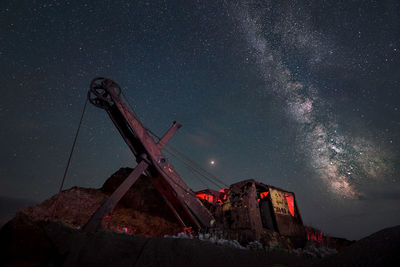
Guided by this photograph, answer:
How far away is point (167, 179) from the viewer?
7.30 meters

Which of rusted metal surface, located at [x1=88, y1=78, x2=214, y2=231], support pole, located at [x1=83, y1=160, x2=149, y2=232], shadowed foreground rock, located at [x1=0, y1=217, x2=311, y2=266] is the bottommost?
shadowed foreground rock, located at [x1=0, y1=217, x2=311, y2=266]

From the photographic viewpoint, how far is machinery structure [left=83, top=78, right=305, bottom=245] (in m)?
6.79

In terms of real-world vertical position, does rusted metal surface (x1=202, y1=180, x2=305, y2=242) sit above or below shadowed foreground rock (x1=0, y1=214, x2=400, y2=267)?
above

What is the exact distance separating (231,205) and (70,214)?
7.55 meters

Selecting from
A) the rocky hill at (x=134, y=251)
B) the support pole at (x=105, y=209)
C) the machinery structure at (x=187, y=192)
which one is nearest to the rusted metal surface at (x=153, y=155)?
the machinery structure at (x=187, y=192)

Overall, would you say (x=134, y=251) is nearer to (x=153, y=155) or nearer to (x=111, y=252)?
(x=111, y=252)

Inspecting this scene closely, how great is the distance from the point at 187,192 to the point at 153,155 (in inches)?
79.8

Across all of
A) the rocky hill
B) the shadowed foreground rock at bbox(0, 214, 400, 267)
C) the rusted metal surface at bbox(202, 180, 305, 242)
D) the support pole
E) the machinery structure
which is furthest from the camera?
the machinery structure

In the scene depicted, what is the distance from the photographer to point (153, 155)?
24.4 feet

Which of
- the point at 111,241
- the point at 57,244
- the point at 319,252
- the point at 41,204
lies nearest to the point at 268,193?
the point at 319,252

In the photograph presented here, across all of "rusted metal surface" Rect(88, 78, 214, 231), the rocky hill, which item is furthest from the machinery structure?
the rocky hill

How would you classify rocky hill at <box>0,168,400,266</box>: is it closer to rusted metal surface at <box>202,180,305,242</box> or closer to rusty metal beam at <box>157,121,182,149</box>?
rusted metal surface at <box>202,180,305,242</box>

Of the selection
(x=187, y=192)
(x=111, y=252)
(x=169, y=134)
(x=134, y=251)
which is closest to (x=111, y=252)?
(x=111, y=252)

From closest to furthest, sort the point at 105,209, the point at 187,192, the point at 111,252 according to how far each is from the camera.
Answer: the point at 111,252, the point at 105,209, the point at 187,192
